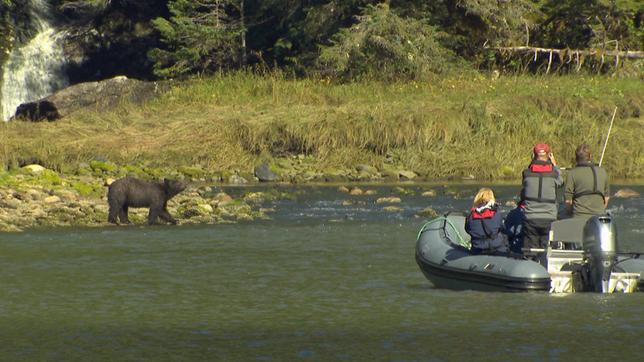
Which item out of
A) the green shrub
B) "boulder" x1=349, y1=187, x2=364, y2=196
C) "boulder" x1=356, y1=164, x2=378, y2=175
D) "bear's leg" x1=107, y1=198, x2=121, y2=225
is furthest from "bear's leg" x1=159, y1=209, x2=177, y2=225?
the green shrub

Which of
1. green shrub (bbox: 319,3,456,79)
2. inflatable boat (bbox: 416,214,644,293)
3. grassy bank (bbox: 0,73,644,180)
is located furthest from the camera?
green shrub (bbox: 319,3,456,79)

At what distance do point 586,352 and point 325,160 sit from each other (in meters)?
19.4

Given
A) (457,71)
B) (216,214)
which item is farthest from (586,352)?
(457,71)

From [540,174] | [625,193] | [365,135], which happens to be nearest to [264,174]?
[365,135]

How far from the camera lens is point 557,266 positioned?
1394 centimetres

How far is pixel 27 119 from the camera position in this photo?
110 ft

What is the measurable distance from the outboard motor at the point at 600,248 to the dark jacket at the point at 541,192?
20.3 inches

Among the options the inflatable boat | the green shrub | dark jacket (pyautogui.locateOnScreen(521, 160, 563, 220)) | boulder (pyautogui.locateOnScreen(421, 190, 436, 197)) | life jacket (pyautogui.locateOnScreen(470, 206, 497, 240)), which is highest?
the green shrub

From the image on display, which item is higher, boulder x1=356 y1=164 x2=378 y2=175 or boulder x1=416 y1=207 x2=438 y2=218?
boulder x1=416 y1=207 x2=438 y2=218

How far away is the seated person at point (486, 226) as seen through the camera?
1407 cm

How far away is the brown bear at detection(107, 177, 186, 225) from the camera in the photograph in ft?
69.1

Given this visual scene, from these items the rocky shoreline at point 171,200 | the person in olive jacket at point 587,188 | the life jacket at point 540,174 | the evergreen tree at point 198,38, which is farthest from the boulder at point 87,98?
the person in olive jacket at point 587,188

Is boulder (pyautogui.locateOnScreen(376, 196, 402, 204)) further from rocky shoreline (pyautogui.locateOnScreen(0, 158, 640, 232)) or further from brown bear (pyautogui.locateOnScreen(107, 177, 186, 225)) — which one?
brown bear (pyautogui.locateOnScreen(107, 177, 186, 225))

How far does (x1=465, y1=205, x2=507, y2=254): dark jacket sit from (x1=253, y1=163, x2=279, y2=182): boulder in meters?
15.3
